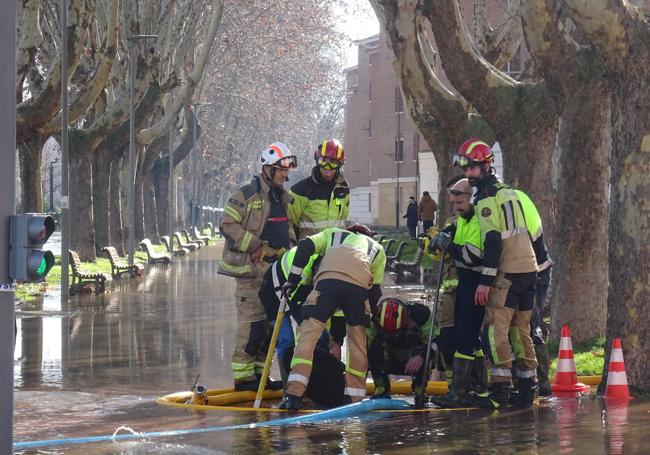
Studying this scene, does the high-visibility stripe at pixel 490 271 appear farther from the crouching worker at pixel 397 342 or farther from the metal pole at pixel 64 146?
the metal pole at pixel 64 146

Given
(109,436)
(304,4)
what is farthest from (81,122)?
(109,436)

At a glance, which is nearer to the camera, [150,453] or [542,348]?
[150,453]

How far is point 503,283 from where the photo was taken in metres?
11.7

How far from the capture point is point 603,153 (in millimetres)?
15727

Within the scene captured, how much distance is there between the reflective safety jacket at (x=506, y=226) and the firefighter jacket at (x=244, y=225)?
2.06 m

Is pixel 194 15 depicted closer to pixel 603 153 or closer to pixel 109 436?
pixel 603 153

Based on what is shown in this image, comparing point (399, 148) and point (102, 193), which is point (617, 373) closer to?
point (102, 193)

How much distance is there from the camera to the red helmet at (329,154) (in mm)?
12555

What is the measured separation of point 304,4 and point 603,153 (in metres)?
39.0

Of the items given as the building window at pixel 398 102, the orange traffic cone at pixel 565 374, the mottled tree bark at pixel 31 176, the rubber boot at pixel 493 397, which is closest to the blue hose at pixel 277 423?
the rubber boot at pixel 493 397

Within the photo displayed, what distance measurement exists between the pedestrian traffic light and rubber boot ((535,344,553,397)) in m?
5.15

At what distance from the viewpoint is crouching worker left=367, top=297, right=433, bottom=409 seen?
11.8 meters

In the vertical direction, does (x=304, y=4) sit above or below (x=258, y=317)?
above

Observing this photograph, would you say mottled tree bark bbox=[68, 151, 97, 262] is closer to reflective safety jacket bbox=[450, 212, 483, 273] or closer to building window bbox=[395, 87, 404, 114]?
reflective safety jacket bbox=[450, 212, 483, 273]
